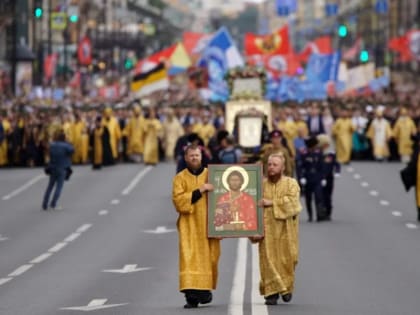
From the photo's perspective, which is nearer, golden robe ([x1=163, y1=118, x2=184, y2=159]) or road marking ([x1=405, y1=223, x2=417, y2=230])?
road marking ([x1=405, y1=223, x2=417, y2=230])

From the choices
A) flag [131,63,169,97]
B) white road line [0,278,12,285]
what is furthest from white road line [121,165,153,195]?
white road line [0,278,12,285]

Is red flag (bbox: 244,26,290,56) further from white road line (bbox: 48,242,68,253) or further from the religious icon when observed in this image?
the religious icon

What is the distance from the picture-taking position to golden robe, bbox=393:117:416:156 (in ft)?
157

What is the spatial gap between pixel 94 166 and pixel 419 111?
9722mm

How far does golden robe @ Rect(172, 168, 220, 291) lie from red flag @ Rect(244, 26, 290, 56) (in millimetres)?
51464

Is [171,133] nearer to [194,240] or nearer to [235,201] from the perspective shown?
[194,240]

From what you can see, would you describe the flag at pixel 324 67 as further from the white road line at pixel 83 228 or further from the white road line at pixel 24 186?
Result: the white road line at pixel 83 228

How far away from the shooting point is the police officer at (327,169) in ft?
94.2

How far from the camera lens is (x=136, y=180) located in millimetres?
41500

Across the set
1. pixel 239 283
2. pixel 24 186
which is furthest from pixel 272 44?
pixel 239 283

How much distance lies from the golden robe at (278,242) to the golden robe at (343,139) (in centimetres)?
3098

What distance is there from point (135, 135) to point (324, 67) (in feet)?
58.2

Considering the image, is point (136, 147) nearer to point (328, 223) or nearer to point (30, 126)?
point (30, 126)

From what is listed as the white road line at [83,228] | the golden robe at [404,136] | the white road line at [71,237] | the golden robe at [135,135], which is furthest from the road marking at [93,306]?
the golden robe at [135,135]
